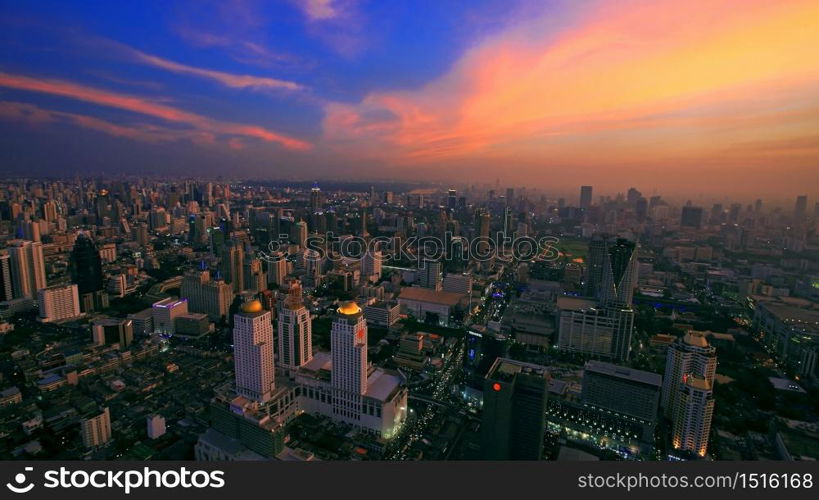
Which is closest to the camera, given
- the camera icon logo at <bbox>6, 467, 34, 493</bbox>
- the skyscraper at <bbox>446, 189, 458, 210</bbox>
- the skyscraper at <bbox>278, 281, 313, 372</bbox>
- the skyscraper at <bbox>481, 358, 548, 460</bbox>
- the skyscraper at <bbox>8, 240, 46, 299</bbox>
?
the camera icon logo at <bbox>6, 467, 34, 493</bbox>

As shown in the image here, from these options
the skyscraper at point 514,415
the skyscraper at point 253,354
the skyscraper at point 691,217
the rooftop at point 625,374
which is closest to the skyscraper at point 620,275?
the rooftop at point 625,374

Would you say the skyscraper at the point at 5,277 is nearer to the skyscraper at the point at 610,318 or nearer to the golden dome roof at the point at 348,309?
the golden dome roof at the point at 348,309

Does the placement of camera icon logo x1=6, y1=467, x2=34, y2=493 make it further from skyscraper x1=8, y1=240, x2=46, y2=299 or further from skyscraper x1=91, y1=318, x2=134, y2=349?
skyscraper x1=8, y1=240, x2=46, y2=299

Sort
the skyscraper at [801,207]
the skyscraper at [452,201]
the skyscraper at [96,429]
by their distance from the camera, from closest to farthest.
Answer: the skyscraper at [96,429] → the skyscraper at [801,207] → the skyscraper at [452,201]

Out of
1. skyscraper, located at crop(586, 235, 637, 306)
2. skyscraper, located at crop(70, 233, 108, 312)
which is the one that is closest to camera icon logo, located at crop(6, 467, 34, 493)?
skyscraper, located at crop(586, 235, 637, 306)

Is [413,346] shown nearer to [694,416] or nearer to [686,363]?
[686,363]

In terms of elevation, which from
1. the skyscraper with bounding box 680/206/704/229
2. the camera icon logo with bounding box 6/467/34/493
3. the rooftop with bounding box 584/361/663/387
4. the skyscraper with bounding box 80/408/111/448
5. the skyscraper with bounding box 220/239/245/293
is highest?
the skyscraper with bounding box 680/206/704/229
